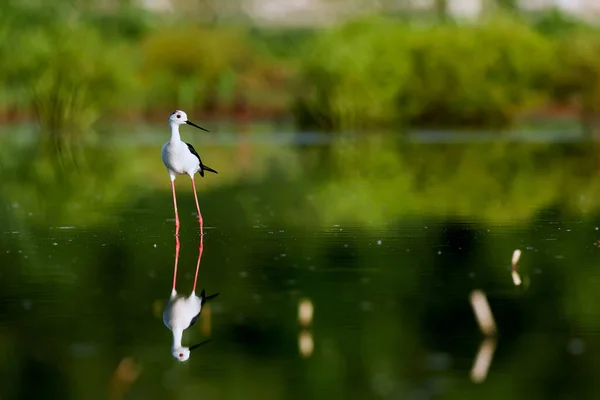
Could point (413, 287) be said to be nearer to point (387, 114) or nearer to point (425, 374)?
point (425, 374)

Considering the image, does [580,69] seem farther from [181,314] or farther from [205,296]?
[181,314]

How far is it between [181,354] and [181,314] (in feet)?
4.76

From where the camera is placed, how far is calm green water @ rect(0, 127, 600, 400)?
7.46 meters

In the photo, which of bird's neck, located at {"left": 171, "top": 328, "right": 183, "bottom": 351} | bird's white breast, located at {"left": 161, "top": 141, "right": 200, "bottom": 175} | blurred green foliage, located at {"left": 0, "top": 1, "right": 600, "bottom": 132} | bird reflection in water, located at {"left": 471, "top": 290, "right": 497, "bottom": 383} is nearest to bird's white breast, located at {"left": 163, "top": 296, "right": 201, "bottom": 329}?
bird's neck, located at {"left": 171, "top": 328, "right": 183, "bottom": 351}

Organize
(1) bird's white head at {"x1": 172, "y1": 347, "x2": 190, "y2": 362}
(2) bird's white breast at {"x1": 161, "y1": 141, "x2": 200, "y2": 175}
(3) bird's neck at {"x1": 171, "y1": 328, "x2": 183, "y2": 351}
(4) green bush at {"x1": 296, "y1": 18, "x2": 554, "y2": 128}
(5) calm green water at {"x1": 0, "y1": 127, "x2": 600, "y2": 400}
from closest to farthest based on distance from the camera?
(5) calm green water at {"x1": 0, "y1": 127, "x2": 600, "y2": 400} → (1) bird's white head at {"x1": 172, "y1": 347, "x2": 190, "y2": 362} → (3) bird's neck at {"x1": 171, "y1": 328, "x2": 183, "y2": 351} → (2) bird's white breast at {"x1": 161, "y1": 141, "x2": 200, "y2": 175} → (4) green bush at {"x1": 296, "y1": 18, "x2": 554, "y2": 128}

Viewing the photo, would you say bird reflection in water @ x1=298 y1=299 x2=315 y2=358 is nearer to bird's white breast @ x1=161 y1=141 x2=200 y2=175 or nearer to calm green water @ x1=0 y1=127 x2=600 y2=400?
calm green water @ x1=0 y1=127 x2=600 y2=400

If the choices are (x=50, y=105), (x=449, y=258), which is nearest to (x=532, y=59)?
(x=50, y=105)

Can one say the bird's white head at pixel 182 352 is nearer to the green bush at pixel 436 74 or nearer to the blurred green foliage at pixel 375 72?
the blurred green foliage at pixel 375 72

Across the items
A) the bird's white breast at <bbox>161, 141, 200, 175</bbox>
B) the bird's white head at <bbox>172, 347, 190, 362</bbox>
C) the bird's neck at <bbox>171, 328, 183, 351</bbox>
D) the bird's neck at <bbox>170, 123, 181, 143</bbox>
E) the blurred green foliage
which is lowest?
the bird's white head at <bbox>172, 347, 190, 362</bbox>

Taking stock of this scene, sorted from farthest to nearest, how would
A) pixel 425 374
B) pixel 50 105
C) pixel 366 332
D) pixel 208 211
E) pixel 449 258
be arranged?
pixel 50 105 < pixel 208 211 < pixel 449 258 < pixel 366 332 < pixel 425 374

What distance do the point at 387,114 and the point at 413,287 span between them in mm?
38200

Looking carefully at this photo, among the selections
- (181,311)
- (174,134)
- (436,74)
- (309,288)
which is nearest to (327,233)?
(174,134)

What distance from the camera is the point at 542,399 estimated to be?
22.8 feet

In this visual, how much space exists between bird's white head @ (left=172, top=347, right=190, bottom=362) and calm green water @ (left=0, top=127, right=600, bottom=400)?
0.18 ft
